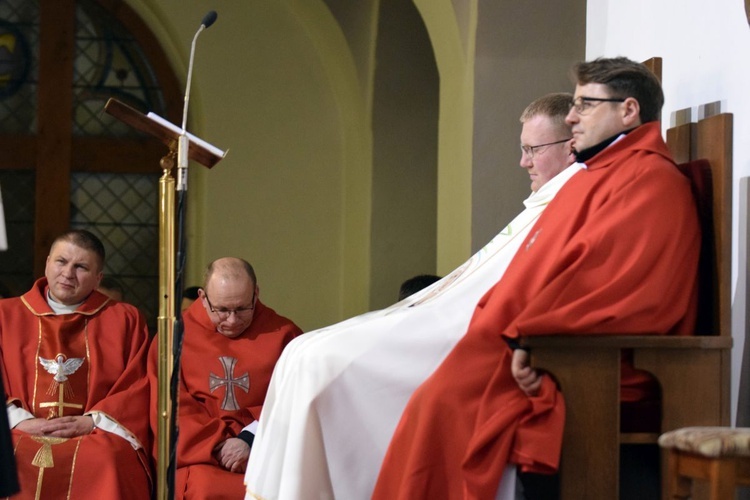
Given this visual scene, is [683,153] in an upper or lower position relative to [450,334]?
upper

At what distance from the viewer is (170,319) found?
3979mm

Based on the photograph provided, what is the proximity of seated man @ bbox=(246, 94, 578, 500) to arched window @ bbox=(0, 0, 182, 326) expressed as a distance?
234 inches

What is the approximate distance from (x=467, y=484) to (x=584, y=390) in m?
0.44

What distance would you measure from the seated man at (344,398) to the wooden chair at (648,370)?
2.22ft

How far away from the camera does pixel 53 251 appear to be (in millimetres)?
5641

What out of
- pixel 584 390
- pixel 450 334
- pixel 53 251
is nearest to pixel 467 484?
pixel 584 390

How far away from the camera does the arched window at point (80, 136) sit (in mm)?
9820

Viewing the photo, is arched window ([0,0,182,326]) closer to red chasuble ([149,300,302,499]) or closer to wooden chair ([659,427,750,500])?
red chasuble ([149,300,302,499])

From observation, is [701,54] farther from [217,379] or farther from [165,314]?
[217,379]

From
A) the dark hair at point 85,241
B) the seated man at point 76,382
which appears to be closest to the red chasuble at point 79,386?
the seated man at point 76,382

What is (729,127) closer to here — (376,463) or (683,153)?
(683,153)

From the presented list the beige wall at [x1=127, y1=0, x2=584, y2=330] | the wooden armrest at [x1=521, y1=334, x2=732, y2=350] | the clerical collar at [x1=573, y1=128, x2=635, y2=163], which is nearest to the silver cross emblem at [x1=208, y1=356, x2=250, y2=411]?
the clerical collar at [x1=573, y1=128, x2=635, y2=163]

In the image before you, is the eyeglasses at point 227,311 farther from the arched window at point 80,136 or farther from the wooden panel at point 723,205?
the arched window at point 80,136

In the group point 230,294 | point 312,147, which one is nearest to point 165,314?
point 230,294
